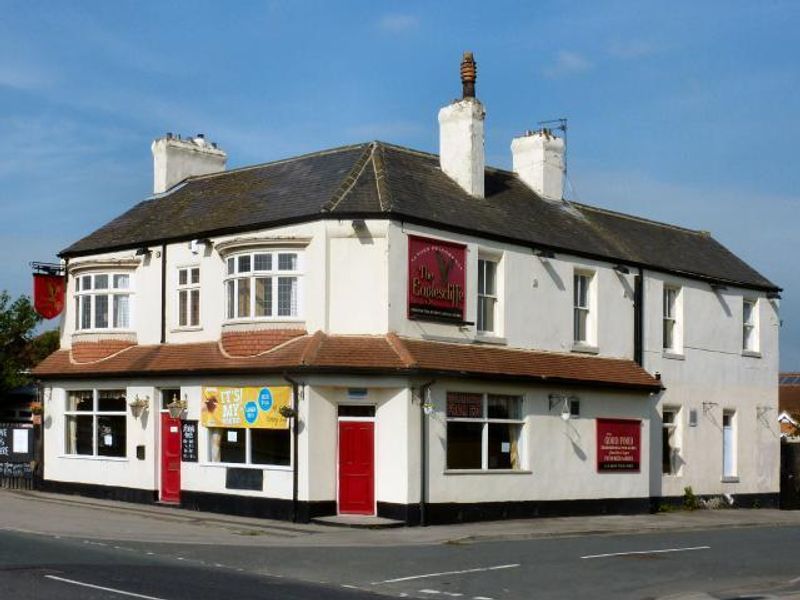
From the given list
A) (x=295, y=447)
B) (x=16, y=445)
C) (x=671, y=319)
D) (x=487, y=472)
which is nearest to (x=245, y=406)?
(x=295, y=447)

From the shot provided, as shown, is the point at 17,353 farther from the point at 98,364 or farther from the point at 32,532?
the point at 32,532

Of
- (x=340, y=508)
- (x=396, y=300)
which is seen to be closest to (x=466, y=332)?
(x=396, y=300)

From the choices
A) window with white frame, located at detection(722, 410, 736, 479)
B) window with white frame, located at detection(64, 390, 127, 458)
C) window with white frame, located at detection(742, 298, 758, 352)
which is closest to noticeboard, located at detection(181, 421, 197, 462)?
window with white frame, located at detection(64, 390, 127, 458)

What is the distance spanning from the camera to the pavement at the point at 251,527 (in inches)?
872

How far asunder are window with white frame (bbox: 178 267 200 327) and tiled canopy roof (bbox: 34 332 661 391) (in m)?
0.67

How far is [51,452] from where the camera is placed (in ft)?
105

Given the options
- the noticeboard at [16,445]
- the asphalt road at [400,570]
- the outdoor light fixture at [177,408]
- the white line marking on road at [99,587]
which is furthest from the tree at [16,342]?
the white line marking on road at [99,587]

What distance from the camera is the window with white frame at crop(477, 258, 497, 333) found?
2797 centimetres

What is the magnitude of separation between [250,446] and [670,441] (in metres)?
13.1

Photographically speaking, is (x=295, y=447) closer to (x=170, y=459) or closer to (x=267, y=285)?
(x=267, y=285)

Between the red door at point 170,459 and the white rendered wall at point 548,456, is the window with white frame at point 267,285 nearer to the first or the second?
the red door at point 170,459

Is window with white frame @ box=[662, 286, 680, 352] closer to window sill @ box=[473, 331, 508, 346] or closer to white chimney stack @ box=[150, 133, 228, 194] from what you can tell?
window sill @ box=[473, 331, 508, 346]

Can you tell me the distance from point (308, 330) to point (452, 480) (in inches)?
177

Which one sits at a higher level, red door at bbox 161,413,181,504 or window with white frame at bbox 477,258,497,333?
window with white frame at bbox 477,258,497,333
